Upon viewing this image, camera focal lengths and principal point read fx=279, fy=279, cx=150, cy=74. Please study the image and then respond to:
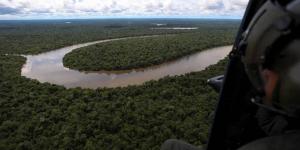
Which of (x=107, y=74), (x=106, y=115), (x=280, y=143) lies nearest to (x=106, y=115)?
(x=106, y=115)

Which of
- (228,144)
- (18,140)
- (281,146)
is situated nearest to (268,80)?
(281,146)

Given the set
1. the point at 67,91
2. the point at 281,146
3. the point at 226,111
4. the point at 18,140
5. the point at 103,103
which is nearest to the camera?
the point at 281,146

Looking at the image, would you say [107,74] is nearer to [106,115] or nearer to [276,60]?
[106,115]

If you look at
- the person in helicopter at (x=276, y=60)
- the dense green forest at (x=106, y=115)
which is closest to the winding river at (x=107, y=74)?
the dense green forest at (x=106, y=115)

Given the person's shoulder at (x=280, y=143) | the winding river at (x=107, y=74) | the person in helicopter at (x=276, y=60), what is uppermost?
the person in helicopter at (x=276, y=60)

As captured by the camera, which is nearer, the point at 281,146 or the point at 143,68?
the point at 281,146

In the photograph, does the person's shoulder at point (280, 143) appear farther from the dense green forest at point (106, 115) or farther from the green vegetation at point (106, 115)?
the green vegetation at point (106, 115)

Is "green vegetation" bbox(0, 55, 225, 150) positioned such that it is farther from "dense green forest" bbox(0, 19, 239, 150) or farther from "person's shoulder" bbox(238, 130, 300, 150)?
"person's shoulder" bbox(238, 130, 300, 150)

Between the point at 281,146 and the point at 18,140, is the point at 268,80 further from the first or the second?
the point at 18,140
